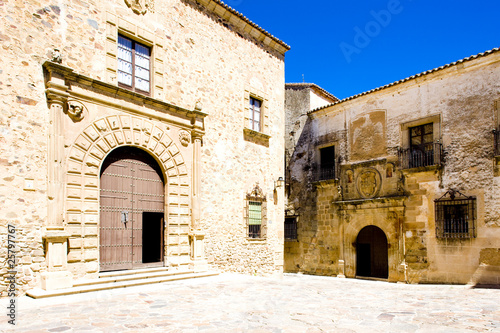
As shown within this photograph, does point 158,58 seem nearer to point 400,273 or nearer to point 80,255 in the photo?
point 80,255

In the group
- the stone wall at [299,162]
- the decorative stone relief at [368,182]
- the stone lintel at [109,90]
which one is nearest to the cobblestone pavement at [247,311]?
the stone lintel at [109,90]

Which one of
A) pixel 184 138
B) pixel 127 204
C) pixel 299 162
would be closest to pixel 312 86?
pixel 299 162

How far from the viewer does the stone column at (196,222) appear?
9.23 metres

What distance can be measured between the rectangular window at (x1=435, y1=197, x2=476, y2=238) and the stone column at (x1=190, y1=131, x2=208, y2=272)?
24.7ft

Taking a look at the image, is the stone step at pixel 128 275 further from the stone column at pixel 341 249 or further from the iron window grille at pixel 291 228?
the iron window grille at pixel 291 228

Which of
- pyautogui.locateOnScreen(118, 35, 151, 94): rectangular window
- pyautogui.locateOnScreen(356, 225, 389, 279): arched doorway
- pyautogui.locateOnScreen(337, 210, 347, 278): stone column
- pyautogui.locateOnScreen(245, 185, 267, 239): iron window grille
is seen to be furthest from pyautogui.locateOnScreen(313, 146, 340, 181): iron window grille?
pyautogui.locateOnScreen(118, 35, 151, 94): rectangular window

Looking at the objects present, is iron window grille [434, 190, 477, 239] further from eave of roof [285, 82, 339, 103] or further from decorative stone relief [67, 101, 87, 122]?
decorative stone relief [67, 101, 87, 122]

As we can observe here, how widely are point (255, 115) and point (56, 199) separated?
6766 millimetres

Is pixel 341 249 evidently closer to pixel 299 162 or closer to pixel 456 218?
pixel 299 162

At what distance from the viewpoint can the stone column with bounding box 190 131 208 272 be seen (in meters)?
9.23

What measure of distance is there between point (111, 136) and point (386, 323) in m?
6.24

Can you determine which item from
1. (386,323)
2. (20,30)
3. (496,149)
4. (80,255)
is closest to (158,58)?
(20,30)

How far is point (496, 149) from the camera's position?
10.8m

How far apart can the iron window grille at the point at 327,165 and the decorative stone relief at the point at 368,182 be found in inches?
44.0
